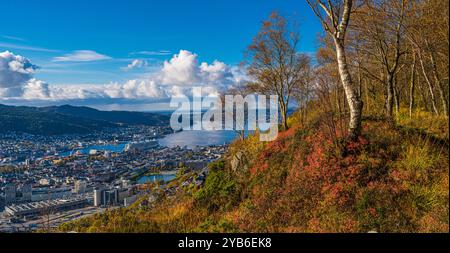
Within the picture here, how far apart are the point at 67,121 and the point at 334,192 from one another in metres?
73.8

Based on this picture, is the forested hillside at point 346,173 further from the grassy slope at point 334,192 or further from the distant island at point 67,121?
the distant island at point 67,121

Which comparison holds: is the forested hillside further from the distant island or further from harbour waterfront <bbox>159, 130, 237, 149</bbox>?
the distant island

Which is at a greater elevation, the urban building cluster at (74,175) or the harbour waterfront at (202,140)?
the harbour waterfront at (202,140)

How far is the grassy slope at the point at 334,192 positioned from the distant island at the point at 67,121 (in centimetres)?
5179

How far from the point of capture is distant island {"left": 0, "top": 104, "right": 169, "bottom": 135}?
58.6m

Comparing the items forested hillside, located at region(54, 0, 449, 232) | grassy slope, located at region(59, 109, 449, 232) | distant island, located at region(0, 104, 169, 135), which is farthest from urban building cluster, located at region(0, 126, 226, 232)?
distant island, located at region(0, 104, 169, 135)

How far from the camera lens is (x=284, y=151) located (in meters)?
13.6

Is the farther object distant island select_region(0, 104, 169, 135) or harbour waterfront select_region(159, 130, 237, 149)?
distant island select_region(0, 104, 169, 135)

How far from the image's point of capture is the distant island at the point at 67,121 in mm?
58594

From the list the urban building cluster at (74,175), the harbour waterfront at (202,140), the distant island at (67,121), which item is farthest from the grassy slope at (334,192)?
the distant island at (67,121)

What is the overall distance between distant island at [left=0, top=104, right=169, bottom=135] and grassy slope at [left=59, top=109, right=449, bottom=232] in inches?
2039

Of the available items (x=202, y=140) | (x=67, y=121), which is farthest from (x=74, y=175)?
(x=67, y=121)
